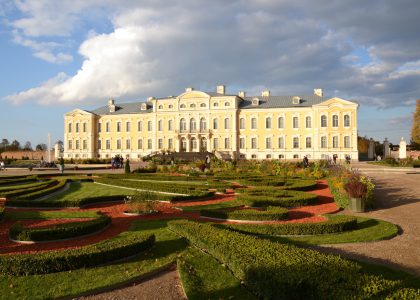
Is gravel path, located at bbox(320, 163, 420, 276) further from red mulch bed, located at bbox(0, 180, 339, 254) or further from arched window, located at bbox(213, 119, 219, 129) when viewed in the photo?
arched window, located at bbox(213, 119, 219, 129)

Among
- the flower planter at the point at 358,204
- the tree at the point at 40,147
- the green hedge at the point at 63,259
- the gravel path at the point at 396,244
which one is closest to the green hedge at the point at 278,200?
the gravel path at the point at 396,244

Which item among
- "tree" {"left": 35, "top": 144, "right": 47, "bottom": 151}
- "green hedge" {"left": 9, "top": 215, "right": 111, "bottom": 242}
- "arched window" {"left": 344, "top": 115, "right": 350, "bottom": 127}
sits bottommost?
"green hedge" {"left": 9, "top": 215, "right": 111, "bottom": 242}

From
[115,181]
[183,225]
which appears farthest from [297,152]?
[183,225]

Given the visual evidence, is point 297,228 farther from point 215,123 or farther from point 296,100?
point 215,123

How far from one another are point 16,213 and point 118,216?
2.83 m

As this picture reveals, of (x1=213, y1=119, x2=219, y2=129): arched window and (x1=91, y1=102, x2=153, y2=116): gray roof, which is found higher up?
(x1=91, y1=102, x2=153, y2=116): gray roof

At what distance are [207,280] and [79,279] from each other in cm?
167

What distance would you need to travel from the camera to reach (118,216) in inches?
388

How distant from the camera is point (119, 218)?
31.3ft

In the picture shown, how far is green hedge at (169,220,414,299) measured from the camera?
148 inches

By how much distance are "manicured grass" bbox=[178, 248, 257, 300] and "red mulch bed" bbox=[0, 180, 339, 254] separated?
7.71 ft

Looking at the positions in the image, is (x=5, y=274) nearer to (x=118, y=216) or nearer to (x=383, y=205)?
(x=118, y=216)

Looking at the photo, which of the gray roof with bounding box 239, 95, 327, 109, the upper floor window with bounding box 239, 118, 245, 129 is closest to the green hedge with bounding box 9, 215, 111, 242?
the upper floor window with bounding box 239, 118, 245, 129

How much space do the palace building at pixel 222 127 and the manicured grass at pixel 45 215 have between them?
40.0 m
